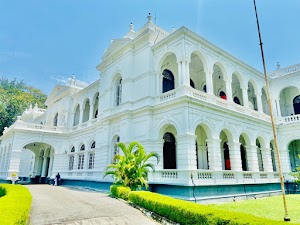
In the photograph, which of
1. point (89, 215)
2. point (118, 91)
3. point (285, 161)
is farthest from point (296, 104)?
point (89, 215)

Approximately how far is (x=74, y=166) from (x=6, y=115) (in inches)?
855

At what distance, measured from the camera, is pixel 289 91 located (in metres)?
22.8

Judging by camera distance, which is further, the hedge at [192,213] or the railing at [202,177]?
the railing at [202,177]

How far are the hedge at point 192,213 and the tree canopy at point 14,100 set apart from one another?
3636 centimetres

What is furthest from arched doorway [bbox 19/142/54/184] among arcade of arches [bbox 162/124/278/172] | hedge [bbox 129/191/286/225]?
hedge [bbox 129/191/286/225]

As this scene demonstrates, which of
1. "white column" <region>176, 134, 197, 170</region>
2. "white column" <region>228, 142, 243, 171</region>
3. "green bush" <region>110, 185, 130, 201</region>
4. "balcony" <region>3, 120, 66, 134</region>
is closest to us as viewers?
"green bush" <region>110, 185, 130, 201</region>

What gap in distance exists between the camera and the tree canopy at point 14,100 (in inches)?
1468

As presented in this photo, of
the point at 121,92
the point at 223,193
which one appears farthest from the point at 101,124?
the point at 223,193

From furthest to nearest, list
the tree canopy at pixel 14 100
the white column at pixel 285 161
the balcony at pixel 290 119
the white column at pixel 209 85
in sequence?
the tree canopy at pixel 14 100
the balcony at pixel 290 119
the white column at pixel 285 161
the white column at pixel 209 85

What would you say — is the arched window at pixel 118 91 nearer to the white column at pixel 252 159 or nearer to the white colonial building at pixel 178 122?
the white colonial building at pixel 178 122

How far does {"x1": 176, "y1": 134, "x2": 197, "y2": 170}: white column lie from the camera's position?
12.3 m

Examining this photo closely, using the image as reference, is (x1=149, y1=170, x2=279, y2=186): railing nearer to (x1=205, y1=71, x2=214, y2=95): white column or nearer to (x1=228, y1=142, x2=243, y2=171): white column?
(x1=228, y1=142, x2=243, y2=171): white column

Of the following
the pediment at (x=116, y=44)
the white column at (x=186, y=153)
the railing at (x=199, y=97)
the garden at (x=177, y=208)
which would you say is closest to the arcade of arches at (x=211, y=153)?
the white column at (x=186, y=153)

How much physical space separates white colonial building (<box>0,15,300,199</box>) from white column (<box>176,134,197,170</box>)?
54mm
